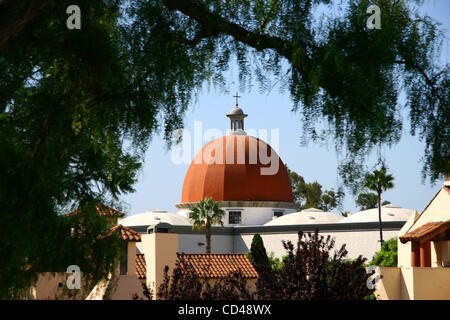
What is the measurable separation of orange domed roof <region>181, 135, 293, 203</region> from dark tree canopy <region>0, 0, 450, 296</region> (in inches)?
1729

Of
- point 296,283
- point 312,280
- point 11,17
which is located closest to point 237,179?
point 296,283

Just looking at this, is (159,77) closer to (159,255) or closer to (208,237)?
(159,255)

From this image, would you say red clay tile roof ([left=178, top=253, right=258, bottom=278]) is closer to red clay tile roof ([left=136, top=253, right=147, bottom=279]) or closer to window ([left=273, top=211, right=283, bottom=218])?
red clay tile roof ([left=136, top=253, right=147, bottom=279])

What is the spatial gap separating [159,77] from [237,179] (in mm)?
45224

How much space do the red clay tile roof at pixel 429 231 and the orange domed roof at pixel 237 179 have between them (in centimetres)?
2844

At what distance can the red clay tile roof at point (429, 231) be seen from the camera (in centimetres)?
1994

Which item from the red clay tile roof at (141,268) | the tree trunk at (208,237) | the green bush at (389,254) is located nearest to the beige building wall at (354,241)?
the green bush at (389,254)

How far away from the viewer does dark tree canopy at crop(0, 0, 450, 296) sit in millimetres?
4434

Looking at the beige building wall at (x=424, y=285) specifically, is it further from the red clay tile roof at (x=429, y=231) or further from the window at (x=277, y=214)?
the window at (x=277, y=214)

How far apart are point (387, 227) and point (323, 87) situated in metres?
36.3

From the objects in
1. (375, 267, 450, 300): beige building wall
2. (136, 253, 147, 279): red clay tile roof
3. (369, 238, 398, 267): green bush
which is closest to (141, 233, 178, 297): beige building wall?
(136, 253, 147, 279): red clay tile roof

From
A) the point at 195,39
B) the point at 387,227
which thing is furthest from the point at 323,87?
the point at 387,227

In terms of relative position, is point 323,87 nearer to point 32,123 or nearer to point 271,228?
point 32,123

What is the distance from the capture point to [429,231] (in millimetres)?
19969
